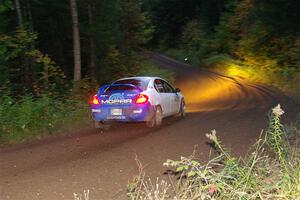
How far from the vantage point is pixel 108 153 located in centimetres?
1051

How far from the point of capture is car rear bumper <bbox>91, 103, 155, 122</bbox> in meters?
13.9

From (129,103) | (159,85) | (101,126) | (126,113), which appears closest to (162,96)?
(159,85)

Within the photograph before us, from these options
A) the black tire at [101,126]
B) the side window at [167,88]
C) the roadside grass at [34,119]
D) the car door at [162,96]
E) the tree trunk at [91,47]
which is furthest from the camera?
the tree trunk at [91,47]

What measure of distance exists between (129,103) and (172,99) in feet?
9.10

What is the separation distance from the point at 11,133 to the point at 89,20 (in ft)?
34.8

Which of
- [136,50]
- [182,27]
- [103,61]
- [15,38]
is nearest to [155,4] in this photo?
[182,27]

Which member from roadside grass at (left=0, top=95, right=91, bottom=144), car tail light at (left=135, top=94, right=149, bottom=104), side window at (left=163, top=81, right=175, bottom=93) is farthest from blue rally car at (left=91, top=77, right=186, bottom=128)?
side window at (left=163, top=81, right=175, bottom=93)

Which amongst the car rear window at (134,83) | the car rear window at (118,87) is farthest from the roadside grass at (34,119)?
the car rear window at (134,83)

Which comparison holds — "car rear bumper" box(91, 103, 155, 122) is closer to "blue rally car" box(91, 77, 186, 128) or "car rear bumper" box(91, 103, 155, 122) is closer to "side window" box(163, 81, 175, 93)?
"blue rally car" box(91, 77, 186, 128)

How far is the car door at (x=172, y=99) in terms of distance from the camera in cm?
1611

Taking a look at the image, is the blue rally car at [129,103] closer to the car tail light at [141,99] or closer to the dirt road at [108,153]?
the car tail light at [141,99]

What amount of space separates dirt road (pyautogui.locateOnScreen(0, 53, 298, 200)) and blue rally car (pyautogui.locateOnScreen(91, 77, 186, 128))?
1.31 ft

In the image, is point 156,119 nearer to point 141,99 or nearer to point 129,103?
point 141,99

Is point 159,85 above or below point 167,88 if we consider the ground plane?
above
